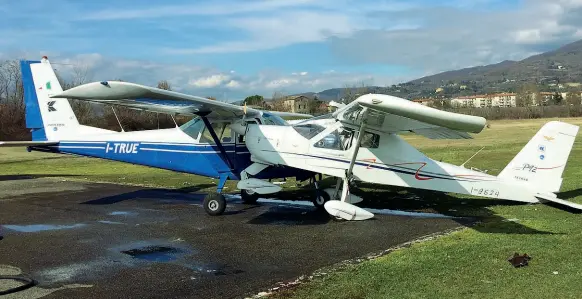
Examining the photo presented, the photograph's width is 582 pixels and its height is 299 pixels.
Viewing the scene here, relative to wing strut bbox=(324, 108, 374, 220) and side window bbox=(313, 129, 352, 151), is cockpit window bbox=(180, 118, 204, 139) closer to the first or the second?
side window bbox=(313, 129, 352, 151)

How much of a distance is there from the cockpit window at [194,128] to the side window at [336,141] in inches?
130

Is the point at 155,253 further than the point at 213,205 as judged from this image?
No

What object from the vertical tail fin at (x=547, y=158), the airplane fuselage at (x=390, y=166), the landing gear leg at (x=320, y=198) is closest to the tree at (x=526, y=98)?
the vertical tail fin at (x=547, y=158)

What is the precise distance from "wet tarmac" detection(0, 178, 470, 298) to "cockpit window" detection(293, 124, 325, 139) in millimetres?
1895

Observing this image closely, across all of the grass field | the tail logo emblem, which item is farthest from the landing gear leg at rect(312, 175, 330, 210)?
the tail logo emblem

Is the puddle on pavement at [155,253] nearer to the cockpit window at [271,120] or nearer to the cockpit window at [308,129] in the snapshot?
the cockpit window at [308,129]

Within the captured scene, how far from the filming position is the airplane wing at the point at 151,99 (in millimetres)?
8438

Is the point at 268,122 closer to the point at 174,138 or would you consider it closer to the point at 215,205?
the point at 215,205

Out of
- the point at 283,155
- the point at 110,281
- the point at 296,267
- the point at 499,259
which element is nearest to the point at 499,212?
the point at 499,259

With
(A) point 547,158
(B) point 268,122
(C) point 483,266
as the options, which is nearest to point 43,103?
(B) point 268,122

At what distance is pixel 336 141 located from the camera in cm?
1103

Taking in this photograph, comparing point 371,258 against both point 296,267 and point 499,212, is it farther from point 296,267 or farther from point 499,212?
point 499,212

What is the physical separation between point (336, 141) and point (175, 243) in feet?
13.6

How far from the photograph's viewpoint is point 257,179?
11531 mm
